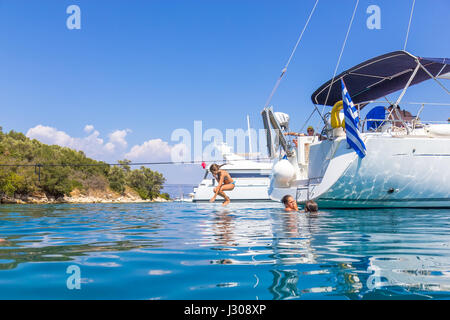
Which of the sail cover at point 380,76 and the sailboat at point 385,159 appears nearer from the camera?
the sailboat at point 385,159

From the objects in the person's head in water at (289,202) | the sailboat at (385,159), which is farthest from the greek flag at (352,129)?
the person's head in water at (289,202)

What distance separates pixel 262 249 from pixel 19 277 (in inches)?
77.3

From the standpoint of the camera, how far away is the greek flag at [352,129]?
892 centimetres

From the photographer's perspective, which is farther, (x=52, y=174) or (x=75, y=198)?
(x=75, y=198)

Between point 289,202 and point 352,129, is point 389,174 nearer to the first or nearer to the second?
point 352,129

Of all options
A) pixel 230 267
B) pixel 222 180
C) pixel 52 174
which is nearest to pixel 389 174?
pixel 222 180

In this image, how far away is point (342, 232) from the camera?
16.2 ft

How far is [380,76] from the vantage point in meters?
11.7

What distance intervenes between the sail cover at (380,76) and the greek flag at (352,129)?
2.42 meters

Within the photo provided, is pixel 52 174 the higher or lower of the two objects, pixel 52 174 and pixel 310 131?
the lower

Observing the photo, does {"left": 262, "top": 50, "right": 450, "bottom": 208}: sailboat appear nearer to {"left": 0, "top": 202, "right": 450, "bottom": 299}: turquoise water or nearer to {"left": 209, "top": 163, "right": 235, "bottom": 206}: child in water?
{"left": 209, "top": 163, "right": 235, "bottom": 206}: child in water

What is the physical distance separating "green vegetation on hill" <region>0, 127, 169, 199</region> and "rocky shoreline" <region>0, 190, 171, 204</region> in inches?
20.8

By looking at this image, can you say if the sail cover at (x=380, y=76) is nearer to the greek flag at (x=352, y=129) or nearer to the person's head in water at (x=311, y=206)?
the greek flag at (x=352, y=129)

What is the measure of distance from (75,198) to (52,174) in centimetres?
421
